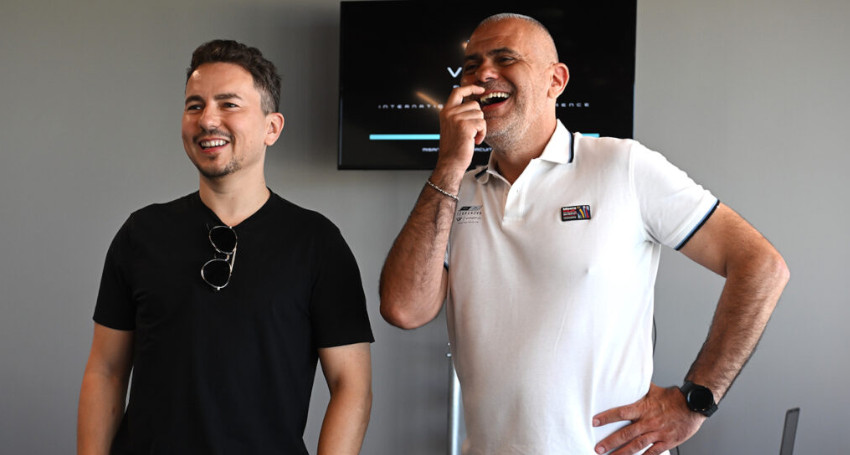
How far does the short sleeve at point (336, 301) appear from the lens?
159 cm

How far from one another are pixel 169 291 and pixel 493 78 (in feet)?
2.82

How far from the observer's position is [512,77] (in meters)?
1.67

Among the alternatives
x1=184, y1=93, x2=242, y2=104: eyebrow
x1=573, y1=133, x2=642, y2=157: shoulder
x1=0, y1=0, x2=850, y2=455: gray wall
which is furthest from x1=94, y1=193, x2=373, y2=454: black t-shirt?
x1=0, y1=0, x2=850, y2=455: gray wall

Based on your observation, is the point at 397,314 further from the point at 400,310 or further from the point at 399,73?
the point at 399,73

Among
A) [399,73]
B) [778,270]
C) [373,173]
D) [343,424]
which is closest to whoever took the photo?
[778,270]

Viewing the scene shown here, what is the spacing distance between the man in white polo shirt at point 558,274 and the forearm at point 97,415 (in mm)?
653

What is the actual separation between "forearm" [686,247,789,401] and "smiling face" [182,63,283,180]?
42.2 inches

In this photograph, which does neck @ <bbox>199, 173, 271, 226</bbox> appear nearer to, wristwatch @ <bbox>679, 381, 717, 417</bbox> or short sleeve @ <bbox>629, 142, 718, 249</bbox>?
short sleeve @ <bbox>629, 142, 718, 249</bbox>

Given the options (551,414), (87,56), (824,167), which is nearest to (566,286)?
(551,414)

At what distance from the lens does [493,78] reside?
168 cm

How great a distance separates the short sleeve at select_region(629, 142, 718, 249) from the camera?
154 cm

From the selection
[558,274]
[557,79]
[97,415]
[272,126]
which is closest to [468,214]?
[558,274]

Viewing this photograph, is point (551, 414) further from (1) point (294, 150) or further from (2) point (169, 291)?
(1) point (294, 150)

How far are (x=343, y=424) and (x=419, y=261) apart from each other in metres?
0.39
